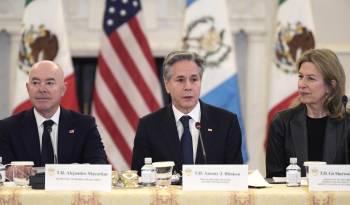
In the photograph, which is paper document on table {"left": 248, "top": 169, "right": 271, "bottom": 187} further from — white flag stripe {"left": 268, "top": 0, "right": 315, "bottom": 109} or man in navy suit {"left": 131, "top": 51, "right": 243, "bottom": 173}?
white flag stripe {"left": 268, "top": 0, "right": 315, "bottom": 109}

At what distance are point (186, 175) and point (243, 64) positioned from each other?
15.9 ft

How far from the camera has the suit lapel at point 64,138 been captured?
3891 millimetres

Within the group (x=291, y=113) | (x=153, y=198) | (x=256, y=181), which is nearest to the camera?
(x=153, y=198)

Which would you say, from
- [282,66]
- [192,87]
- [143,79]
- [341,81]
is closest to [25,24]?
[143,79]

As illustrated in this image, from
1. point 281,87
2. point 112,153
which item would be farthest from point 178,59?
point 281,87

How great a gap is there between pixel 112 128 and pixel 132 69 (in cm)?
63

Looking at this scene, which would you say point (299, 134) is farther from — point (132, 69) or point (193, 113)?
point (132, 69)

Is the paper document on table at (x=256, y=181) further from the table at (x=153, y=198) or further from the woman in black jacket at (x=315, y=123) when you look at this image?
the woman in black jacket at (x=315, y=123)

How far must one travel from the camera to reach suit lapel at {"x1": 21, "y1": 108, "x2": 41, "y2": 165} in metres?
3.88

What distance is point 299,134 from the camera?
12.7 ft

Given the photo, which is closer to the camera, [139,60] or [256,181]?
[256,181]

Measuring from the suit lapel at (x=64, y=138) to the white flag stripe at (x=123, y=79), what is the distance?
8.39 feet

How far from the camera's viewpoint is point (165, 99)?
7.67 m

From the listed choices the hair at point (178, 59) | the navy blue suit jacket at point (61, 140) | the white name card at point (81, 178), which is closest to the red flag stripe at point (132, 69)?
the navy blue suit jacket at point (61, 140)
